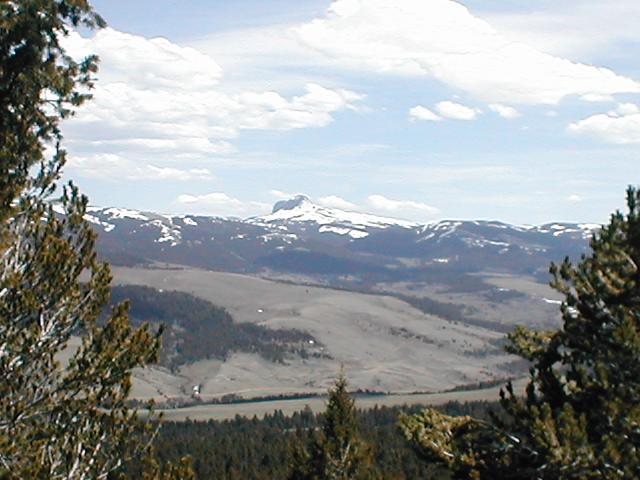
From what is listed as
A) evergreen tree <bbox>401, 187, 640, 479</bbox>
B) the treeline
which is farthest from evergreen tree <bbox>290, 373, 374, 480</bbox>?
the treeline

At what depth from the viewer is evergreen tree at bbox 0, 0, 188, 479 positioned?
10969 mm

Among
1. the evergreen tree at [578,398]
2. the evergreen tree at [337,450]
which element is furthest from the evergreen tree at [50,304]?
the evergreen tree at [337,450]

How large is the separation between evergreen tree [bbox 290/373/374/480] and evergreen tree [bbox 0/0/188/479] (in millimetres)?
15031

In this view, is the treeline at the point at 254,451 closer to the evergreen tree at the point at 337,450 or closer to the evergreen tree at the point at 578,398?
the evergreen tree at the point at 337,450

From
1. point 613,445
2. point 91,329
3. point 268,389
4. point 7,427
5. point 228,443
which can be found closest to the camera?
point 613,445

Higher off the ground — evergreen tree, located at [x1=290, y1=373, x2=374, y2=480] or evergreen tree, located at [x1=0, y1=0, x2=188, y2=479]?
evergreen tree, located at [x1=0, y1=0, x2=188, y2=479]

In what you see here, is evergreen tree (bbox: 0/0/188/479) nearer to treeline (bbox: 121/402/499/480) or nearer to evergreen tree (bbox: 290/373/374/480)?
evergreen tree (bbox: 290/373/374/480)

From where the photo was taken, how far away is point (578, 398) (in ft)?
38.2

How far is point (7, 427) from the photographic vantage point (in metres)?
10.6

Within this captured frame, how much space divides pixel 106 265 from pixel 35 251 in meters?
1.02

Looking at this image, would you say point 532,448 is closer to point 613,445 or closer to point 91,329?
point 613,445

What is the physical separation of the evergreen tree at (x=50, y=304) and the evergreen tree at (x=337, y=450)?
1503 centimetres

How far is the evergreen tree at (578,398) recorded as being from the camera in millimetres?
9625

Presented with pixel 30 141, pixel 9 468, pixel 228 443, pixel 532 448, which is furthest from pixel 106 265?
pixel 228 443
